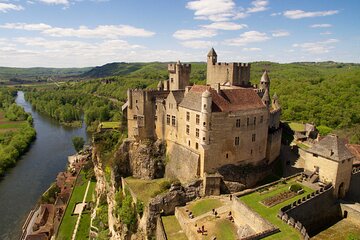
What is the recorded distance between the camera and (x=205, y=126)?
30844 mm

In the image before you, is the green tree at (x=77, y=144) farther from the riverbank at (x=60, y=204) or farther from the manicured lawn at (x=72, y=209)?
the manicured lawn at (x=72, y=209)

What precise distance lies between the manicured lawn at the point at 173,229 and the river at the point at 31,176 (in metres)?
27.3

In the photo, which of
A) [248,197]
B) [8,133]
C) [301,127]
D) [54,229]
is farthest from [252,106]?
[8,133]

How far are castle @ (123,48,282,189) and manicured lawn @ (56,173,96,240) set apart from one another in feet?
53.4

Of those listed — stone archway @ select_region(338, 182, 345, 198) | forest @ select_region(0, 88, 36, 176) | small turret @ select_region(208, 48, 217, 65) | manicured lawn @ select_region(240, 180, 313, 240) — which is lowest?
forest @ select_region(0, 88, 36, 176)

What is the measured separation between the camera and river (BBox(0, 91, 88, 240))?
47188mm

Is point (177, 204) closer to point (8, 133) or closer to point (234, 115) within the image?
point (234, 115)

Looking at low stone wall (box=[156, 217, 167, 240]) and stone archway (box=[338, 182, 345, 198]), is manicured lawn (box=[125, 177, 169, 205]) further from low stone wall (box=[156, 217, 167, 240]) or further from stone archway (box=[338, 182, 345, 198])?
stone archway (box=[338, 182, 345, 198])

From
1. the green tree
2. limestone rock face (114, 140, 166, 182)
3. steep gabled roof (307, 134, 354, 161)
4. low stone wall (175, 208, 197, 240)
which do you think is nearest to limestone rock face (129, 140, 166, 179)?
limestone rock face (114, 140, 166, 182)

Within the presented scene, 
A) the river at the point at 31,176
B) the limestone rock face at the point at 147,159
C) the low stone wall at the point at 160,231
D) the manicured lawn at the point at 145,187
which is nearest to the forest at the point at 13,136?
the river at the point at 31,176

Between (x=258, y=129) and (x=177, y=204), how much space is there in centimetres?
1300

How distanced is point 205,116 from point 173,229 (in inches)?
452

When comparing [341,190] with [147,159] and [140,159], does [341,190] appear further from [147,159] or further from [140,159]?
[140,159]

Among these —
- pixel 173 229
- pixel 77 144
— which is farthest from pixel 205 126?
pixel 77 144
